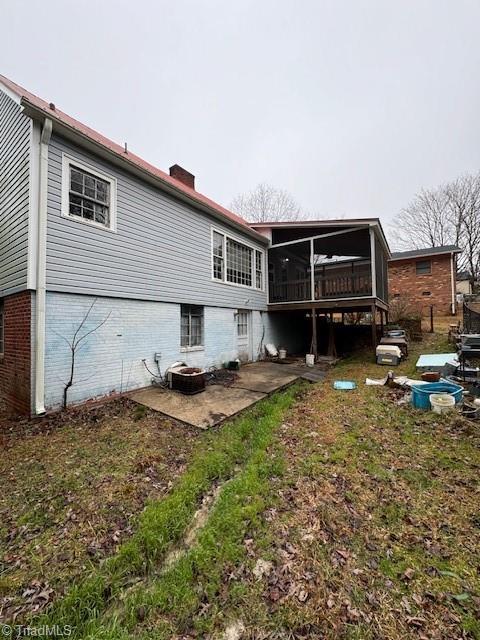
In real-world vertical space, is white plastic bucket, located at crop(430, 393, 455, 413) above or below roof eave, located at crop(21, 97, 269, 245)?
below

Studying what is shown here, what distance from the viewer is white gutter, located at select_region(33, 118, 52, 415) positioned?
4922mm

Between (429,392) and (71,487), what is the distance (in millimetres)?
6169

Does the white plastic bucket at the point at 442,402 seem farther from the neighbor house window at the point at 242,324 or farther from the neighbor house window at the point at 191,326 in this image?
the neighbor house window at the point at 242,324

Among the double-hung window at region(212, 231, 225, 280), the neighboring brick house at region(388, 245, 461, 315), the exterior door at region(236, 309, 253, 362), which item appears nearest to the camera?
the double-hung window at region(212, 231, 225, 280)

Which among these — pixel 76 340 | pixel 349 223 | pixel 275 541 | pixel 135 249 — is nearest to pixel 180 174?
pixel 135 249

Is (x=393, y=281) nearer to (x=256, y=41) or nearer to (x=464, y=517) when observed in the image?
(x=256, y=41)

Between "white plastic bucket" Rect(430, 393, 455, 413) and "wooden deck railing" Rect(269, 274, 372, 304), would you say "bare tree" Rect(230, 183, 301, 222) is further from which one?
"white plastic bucket" Rect(430, 393, 455, 413)

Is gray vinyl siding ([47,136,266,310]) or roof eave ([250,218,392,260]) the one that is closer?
gray vinyl siding ([47,136,266,310])

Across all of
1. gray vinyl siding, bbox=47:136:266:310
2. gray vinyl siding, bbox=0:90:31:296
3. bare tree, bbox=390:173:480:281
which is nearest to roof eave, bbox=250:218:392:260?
gray vinyl siding, bbox=47:136:266:310

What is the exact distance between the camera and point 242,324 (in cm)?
1084

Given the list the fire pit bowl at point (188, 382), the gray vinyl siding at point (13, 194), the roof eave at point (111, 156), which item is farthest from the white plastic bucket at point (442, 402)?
the gray vinyl siding at point (13, 194)

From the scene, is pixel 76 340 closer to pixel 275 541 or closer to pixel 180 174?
pixel 275 541

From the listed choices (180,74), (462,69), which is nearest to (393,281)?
(462,69)

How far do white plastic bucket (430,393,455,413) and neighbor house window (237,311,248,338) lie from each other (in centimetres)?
668
